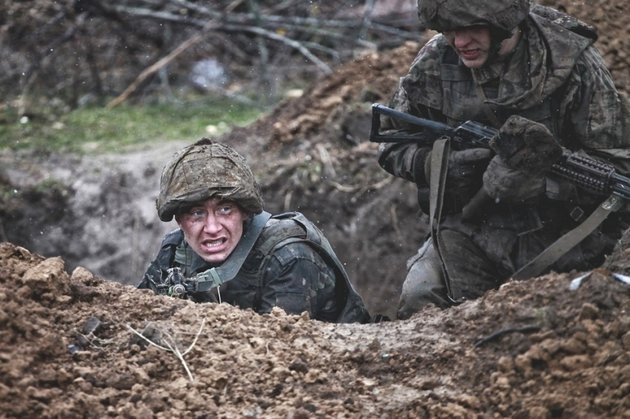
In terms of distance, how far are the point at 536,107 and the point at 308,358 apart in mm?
A: 2061

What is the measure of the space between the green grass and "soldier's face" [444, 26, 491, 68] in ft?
21.1

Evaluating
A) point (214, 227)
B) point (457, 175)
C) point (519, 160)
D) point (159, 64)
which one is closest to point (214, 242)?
point (214, 227)

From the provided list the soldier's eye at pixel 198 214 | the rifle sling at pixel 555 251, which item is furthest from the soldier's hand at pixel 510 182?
the soldier's eye at pixel 198 214

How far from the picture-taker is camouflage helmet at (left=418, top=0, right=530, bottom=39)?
5355mm

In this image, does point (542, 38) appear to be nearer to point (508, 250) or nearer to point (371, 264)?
point (508, 250)

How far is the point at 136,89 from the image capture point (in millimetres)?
13711

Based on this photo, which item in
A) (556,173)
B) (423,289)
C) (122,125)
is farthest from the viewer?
(122,125)

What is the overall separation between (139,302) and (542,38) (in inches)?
93.9

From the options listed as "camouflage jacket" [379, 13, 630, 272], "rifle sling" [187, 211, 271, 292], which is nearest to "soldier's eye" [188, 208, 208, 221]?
"rifle sling" [187, 211, 271, 292]

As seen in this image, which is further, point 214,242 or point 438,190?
point 438,190

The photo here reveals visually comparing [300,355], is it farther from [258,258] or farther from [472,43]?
[472,43]

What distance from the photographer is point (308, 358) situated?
423cm

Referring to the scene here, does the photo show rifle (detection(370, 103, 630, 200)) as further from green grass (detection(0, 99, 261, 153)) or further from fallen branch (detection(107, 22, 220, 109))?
fallen branch (detection(107, 22, 220, 109))

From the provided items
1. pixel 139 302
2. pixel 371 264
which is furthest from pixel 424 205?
pixel 371 264
